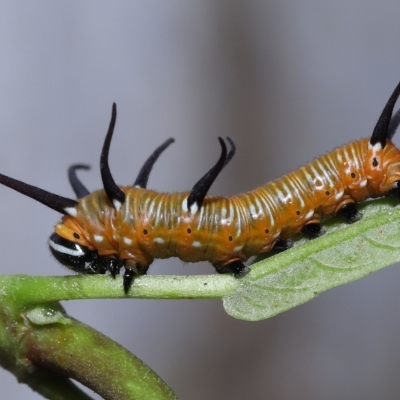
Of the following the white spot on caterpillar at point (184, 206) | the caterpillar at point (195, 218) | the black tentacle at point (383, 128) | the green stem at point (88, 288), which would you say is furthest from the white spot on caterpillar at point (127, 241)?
the black tentacle at point (383, 128)

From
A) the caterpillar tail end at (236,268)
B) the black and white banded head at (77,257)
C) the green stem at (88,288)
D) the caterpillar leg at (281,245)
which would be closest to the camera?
the green stem at (88,288)

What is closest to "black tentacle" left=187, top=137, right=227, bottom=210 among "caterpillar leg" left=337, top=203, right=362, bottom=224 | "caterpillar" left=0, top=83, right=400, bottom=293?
"caterpillar" left=0, top=83, right=400, bottom=293

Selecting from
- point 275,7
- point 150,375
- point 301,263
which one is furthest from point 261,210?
point 275,7

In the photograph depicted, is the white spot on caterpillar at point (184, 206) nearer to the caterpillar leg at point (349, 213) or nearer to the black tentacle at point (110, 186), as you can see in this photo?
the black tentacle at point (110, 186)

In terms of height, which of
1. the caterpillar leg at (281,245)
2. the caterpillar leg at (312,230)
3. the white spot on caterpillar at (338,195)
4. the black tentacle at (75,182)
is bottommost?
the caterpillar leg at (281,245)

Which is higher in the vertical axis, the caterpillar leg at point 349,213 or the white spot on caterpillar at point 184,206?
the white spot on caterpillar at point 184,206

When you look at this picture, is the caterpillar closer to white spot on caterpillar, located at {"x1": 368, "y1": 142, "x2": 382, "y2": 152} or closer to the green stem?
white spot on caterpillar, located at {"x1": 368, "y1": 142, "x2": 382, "y2": 152}

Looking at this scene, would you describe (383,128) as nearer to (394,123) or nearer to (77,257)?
(394,123)

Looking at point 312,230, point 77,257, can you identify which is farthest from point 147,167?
point 312,230
